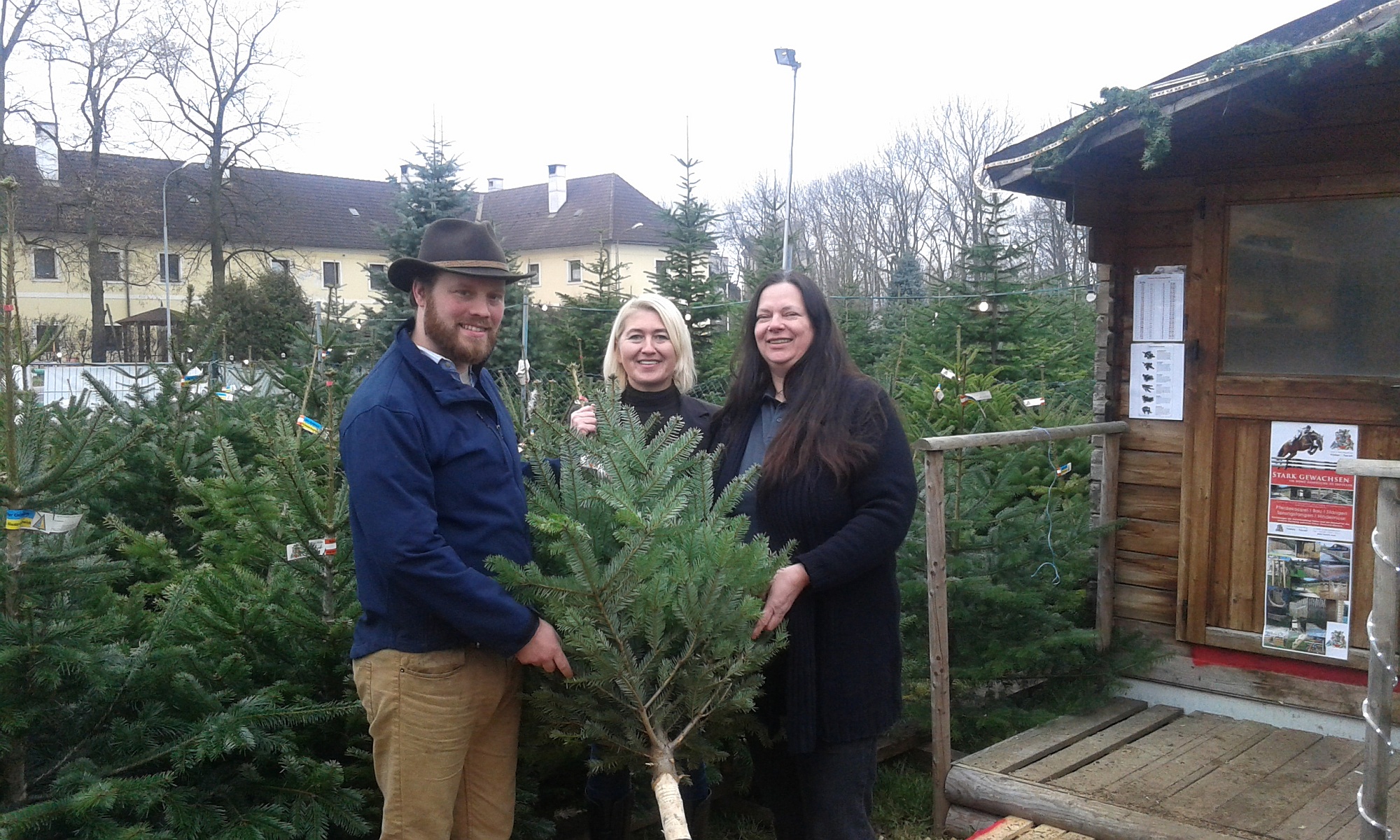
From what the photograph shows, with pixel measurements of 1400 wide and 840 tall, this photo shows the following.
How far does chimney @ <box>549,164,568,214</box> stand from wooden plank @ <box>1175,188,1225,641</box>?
48.4 m

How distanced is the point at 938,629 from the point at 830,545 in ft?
5.96

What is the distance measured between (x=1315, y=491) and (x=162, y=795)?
4.84m

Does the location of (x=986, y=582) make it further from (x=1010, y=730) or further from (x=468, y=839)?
(x=468, y=839)

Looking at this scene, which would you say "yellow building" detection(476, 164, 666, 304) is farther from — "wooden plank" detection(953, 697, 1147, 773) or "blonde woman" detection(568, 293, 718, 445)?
"blonde woman" detection(568, 293, 718, 445)

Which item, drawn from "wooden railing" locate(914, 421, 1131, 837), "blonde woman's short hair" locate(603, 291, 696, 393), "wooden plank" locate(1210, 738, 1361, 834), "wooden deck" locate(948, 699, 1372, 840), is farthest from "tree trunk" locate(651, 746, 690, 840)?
"wooden plank" locate(1210, 738, 1361, 834)

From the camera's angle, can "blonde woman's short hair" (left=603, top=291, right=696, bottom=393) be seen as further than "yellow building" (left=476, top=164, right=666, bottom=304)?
No

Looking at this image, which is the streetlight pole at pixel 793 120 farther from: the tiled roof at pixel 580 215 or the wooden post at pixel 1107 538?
the tiled roof at pixel 580 215

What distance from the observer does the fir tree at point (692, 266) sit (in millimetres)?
18781

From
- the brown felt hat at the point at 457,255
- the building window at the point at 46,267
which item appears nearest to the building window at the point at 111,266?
the building window at the point at 46,267

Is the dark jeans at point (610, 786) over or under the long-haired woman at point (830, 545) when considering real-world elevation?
under

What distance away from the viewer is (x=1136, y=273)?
18.4 feet

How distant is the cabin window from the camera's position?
4852 mm

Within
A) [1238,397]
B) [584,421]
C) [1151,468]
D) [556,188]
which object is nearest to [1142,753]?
[1151,468]

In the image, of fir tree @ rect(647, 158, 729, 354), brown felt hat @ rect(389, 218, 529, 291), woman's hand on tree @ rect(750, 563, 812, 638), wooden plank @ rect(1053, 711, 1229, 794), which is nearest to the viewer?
brown felt hat @ rect(389, 218, 529, 291)
